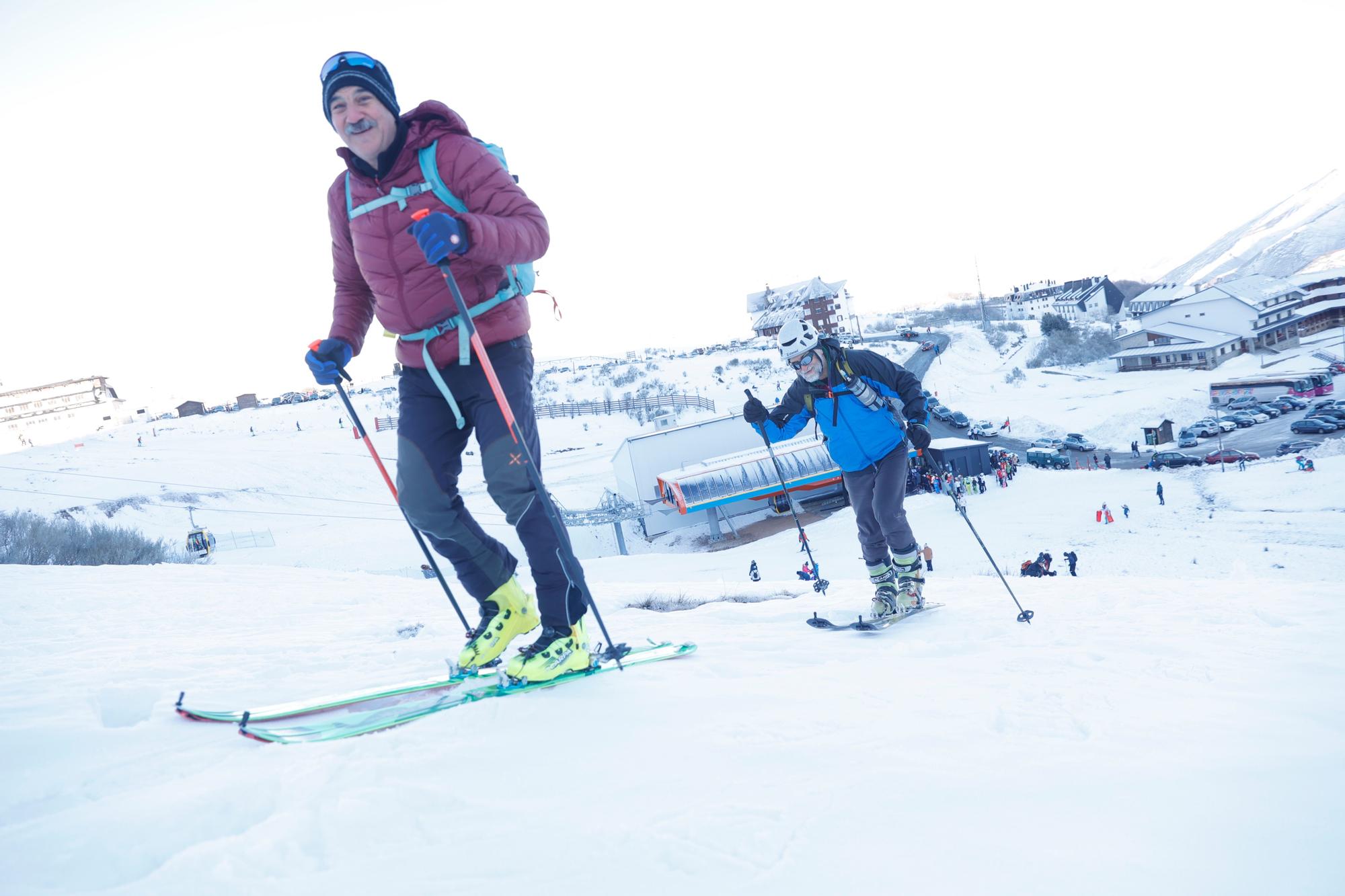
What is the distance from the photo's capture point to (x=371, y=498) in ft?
101

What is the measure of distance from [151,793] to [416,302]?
6.03 feet

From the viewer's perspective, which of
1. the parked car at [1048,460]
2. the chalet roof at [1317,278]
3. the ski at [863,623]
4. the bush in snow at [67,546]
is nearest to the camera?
the ski at [863,623]

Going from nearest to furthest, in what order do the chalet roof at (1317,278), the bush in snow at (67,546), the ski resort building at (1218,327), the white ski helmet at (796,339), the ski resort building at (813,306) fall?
the white ski helmet at (796,339)
the bush in snow at (67,546)
the ski resort building at (1218,327)
the chalet roof at (1317,278)
the ski resort building at (813,306)

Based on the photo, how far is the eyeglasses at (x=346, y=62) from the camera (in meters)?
2.72

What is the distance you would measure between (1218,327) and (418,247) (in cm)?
5874

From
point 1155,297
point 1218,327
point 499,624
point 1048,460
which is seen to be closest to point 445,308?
point 499,624

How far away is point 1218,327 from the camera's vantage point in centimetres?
4788

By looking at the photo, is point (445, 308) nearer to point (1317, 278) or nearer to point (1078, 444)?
point (1078, 444)

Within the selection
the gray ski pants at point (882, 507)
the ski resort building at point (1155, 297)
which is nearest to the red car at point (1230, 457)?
the gray ski pants at point (882, 507)

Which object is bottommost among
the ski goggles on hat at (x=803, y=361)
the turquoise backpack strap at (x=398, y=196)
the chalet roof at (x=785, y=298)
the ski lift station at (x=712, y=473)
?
the ski lift station at (x=712, y=473)

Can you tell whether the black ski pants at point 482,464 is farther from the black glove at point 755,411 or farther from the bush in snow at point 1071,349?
the bush in snow at point 1071,349

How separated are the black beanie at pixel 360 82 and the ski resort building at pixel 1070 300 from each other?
86.8m

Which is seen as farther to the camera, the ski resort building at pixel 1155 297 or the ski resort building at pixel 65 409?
the ski resort building at pixel 1155 297

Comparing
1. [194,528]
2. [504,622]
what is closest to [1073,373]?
[194,528]
